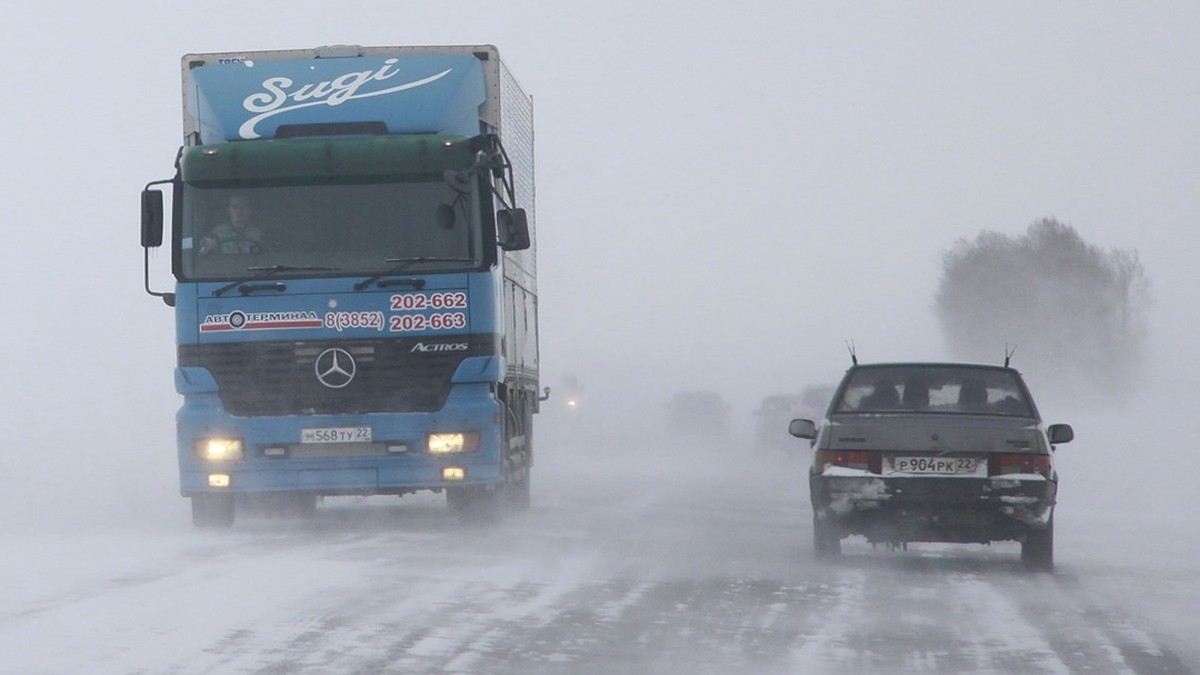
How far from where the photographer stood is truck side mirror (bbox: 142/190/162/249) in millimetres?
15672

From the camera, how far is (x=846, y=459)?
528 inches

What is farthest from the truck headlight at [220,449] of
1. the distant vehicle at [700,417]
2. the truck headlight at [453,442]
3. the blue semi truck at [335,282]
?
the distant vehicle at [700,417]

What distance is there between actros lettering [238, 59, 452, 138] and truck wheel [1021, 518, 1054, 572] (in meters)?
6.66

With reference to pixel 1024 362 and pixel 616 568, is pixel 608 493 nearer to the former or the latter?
pixel 616 568

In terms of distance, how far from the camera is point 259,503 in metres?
18.4

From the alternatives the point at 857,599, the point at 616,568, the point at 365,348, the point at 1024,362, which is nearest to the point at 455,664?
the point at 857,599

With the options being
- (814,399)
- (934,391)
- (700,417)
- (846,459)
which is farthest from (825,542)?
(700,417)

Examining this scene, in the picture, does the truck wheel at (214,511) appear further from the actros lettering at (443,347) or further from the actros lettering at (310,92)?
the actros lettering at (310,92)

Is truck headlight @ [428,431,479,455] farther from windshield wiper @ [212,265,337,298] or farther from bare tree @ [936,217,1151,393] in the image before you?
bare tree @ [936,217,1151,393]

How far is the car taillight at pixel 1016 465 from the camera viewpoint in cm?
1323

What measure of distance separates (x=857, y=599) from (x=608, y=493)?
15.2 metres

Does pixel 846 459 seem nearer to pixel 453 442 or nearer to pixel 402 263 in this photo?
pixel 453 442

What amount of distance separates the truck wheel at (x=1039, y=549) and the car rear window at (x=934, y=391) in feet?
3.35

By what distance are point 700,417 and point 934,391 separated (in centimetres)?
4433
